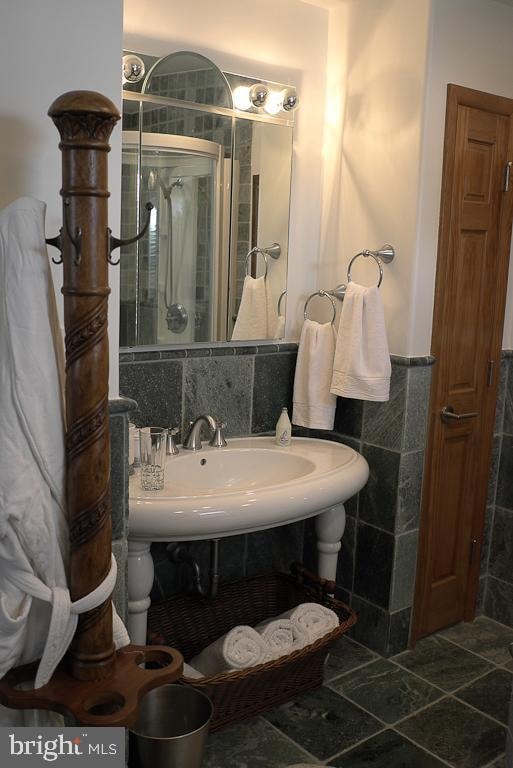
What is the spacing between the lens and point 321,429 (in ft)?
9.46

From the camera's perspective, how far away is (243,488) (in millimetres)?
2229

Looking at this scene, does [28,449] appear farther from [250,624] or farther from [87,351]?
[250,624]

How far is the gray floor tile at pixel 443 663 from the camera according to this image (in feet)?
8.89

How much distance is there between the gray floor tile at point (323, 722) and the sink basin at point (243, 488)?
0.67 meters

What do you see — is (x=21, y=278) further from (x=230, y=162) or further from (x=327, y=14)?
(x=327, y=14)

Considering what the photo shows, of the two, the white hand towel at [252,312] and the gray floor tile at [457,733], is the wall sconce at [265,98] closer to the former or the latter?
the white hand towel at [252,312]

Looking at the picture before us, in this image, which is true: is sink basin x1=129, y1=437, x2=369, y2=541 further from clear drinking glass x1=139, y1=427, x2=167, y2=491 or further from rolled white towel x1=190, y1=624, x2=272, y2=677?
rolled white towel x1=190, y1=624, x2=272, y2=677

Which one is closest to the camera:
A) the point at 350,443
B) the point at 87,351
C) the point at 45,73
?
the point at 87,351

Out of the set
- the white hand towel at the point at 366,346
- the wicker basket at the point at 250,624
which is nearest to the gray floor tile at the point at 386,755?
the wicker basket at the point at 250,624

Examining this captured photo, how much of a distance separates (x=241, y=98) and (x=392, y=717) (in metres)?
2.06

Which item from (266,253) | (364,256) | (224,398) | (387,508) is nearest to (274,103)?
(266,253)

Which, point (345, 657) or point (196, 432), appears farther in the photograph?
point (345, 657)

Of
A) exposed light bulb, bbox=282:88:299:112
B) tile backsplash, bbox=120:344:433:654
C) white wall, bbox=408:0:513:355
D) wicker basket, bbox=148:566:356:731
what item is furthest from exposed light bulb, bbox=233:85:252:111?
wicker basket, bbox=148:566:356:731

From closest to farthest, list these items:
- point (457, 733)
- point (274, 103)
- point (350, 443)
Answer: point (457, 733) → point (274, 103) → point (350, 443)
